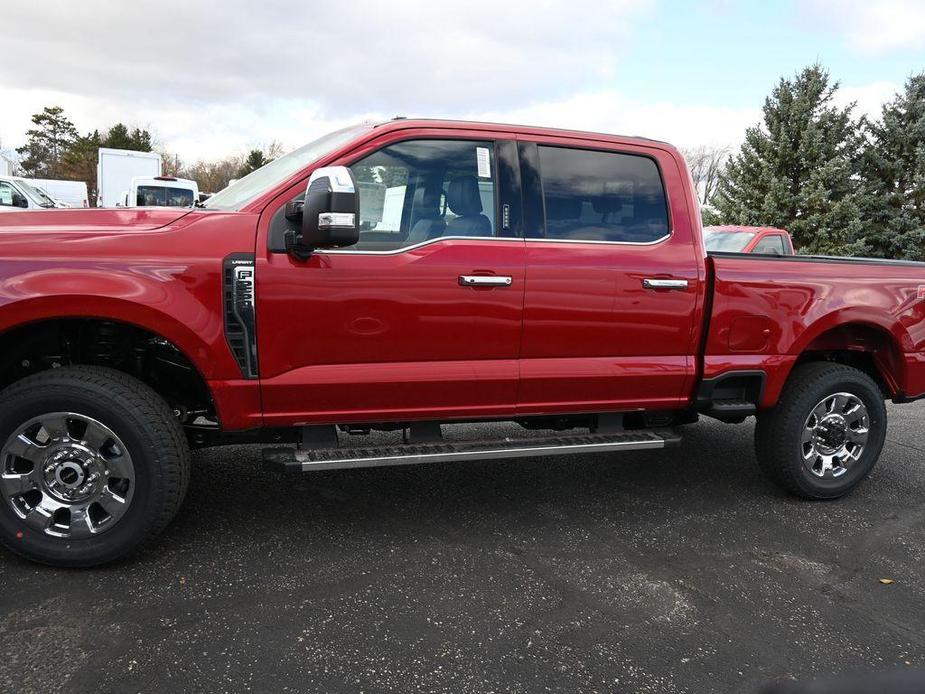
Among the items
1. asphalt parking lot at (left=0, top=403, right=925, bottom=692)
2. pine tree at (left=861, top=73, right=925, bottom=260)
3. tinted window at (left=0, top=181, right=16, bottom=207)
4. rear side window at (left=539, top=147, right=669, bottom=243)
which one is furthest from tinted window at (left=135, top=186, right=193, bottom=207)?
pine tree at (left=861, top=73, right=925, bottom=260)

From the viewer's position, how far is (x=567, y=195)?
3.57 meters

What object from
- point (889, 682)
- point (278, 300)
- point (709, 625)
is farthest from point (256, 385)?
point (889, 682)

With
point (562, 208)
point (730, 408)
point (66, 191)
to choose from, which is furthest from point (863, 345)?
point (66, 191)

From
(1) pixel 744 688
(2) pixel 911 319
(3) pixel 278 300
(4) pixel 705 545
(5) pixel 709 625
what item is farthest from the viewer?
(2) pixel 911 319

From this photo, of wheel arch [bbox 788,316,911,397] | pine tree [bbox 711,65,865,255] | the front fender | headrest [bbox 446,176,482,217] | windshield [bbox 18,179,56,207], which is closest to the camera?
the front fender

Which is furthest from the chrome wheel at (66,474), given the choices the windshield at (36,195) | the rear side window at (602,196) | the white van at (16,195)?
the windshield at (36,195)

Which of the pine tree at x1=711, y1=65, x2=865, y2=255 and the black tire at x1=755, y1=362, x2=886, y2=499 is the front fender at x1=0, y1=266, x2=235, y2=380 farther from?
the pine tree at x1=711, y1=65, x2=865, y2=255

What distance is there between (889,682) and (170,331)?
280cm

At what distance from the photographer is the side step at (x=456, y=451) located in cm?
315

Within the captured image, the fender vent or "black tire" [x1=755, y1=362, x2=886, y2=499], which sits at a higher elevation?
the fender vent

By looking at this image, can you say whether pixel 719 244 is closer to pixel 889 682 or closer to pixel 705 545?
pixel 705 545

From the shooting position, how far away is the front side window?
3264 millimetres

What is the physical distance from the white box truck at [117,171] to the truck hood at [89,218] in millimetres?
21355

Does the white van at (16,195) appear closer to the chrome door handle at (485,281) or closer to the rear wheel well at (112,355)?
the rear wheel well at (112,355)
